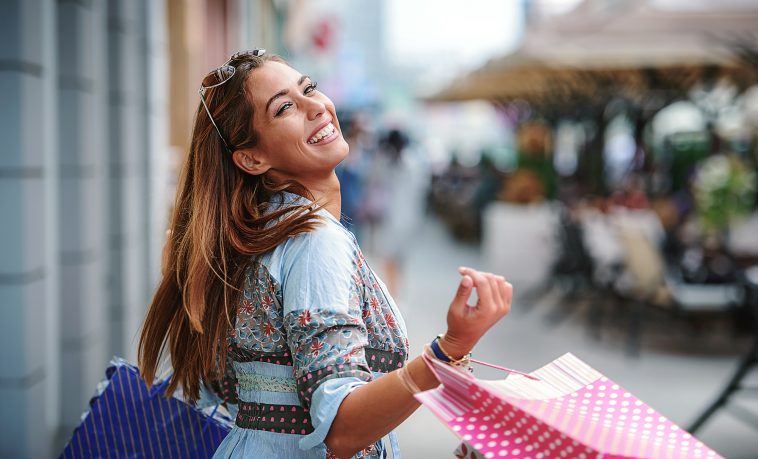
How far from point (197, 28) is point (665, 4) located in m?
4.94

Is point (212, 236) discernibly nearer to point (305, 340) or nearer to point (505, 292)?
point (305, 340)

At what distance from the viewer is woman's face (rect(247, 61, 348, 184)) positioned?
72.6 inches

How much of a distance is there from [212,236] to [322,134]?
32 centimetres

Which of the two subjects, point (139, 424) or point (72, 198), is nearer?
point (139, 424)

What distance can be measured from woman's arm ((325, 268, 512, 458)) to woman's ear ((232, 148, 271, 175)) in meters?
0.54

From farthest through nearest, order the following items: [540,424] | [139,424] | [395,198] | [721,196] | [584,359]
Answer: [395,198], [721,196], [584,359], [139,424], [540,424]

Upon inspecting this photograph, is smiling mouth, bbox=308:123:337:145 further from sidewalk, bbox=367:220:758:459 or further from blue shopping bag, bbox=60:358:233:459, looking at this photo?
sidewalk, bbox=367:220:758:459

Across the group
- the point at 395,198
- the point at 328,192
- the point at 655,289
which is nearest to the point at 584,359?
the point at 655,289

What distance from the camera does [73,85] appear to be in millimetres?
4457

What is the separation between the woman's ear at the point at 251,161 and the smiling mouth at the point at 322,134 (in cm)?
11

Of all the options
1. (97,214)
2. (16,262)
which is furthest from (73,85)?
(16,262)

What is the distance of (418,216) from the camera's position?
11.2 meters

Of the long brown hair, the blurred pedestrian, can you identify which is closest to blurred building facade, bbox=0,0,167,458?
the long brown hair

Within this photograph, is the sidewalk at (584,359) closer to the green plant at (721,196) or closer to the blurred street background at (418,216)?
the blurred street background at (418,216)
